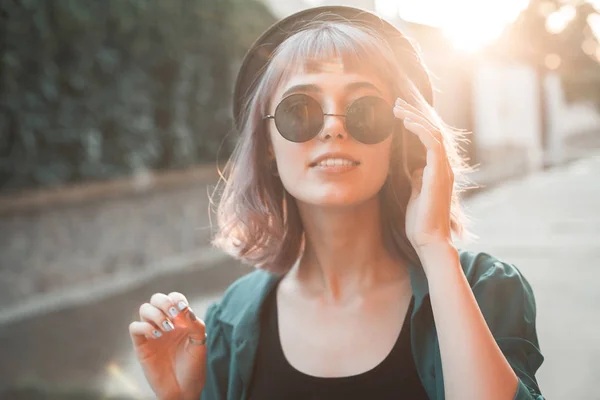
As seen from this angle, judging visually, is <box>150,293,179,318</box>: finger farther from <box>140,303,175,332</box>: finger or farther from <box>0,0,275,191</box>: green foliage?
<box>0,0,275,191</box>: green foliage

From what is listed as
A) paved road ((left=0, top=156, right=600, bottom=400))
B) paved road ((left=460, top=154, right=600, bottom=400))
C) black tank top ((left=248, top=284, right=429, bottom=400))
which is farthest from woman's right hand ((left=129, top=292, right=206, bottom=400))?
paved road ((left=460, top=154, right=600, bottom=400))

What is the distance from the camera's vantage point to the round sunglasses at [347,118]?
1.55m

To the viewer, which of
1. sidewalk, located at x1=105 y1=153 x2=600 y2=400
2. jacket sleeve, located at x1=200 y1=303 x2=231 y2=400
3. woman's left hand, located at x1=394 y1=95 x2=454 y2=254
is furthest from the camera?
sidewalk, located at x1=105 y1=153 x2=600 y2=400

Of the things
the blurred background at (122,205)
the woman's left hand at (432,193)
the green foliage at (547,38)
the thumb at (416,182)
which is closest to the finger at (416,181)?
the thumb at (416,182)

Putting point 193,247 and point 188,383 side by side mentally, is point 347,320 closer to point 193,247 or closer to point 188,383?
point 188,383

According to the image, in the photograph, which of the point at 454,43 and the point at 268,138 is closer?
the point at 268,138

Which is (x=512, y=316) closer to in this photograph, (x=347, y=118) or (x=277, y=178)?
(x=347, y=118)

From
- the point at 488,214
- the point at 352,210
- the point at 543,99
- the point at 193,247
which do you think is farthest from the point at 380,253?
the point at 543,99

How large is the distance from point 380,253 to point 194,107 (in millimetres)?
7617

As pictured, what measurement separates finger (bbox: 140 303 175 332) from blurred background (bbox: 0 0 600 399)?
2.63m

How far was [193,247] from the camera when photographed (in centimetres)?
911

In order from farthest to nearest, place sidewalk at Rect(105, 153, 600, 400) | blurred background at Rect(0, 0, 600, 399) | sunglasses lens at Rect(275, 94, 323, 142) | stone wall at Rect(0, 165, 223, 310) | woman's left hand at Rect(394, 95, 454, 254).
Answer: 1. stone wall at Rect(0, 165, 223, 310)
2. blurred background at Rect(0, 0, 600, 399)
3. sidewalk at Rect(105, 153, 600, 400)
4. sunglasses lens at Rect(275, 94, 323, 142)
5. woman's left hand at Rect(394, 95, 454, 254)

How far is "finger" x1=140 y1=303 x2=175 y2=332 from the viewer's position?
1.54 metres

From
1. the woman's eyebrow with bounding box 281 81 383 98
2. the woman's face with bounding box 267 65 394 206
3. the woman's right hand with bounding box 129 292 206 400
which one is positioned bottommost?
the woman's right hand with bounding box 129 292 206 400
